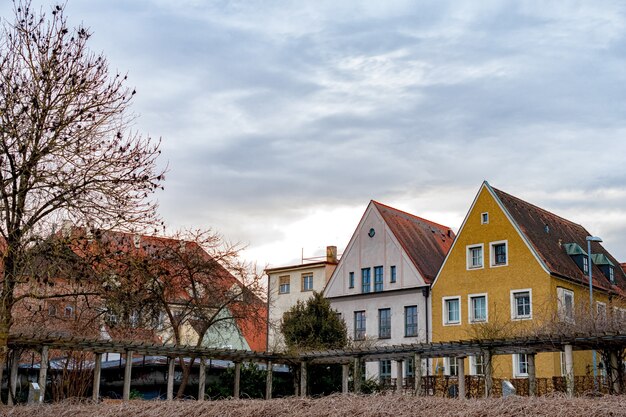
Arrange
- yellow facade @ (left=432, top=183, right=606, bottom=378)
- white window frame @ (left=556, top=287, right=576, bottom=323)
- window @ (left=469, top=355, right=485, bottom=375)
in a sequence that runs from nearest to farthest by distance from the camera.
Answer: white window frame @ (left=556, top=287, right=576, bottom=323) < yellow facade @ (left=432, top=183, right=606, bottom=378) < window @ (left=469, top=355, right=485, bottom=375)

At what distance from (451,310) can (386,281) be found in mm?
5311

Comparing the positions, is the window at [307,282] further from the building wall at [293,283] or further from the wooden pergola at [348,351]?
the wooden pergola at [348,351]

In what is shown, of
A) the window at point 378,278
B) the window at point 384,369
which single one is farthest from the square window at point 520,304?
the window at point 378,278

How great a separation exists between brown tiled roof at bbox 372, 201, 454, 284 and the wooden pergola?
1376 cm

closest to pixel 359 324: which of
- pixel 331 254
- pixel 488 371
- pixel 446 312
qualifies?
pixel 446 312

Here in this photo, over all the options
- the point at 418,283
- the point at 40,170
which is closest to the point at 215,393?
the point at 418,283

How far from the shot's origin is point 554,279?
43.9 meters

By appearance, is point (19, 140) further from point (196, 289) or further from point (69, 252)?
point (196, 289)

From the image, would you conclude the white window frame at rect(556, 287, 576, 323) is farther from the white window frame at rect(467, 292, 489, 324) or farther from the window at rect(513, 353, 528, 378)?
the white window frame at rect(467, 292, 489, 324)

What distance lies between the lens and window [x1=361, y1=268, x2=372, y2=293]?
173ft

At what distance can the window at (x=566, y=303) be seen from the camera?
1587 inches

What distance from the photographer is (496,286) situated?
45.7 metres

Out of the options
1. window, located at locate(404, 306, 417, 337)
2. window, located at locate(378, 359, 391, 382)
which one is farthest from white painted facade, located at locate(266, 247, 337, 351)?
window, located at locate(378, 359, 391, 382)

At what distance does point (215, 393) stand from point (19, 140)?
22.7m
